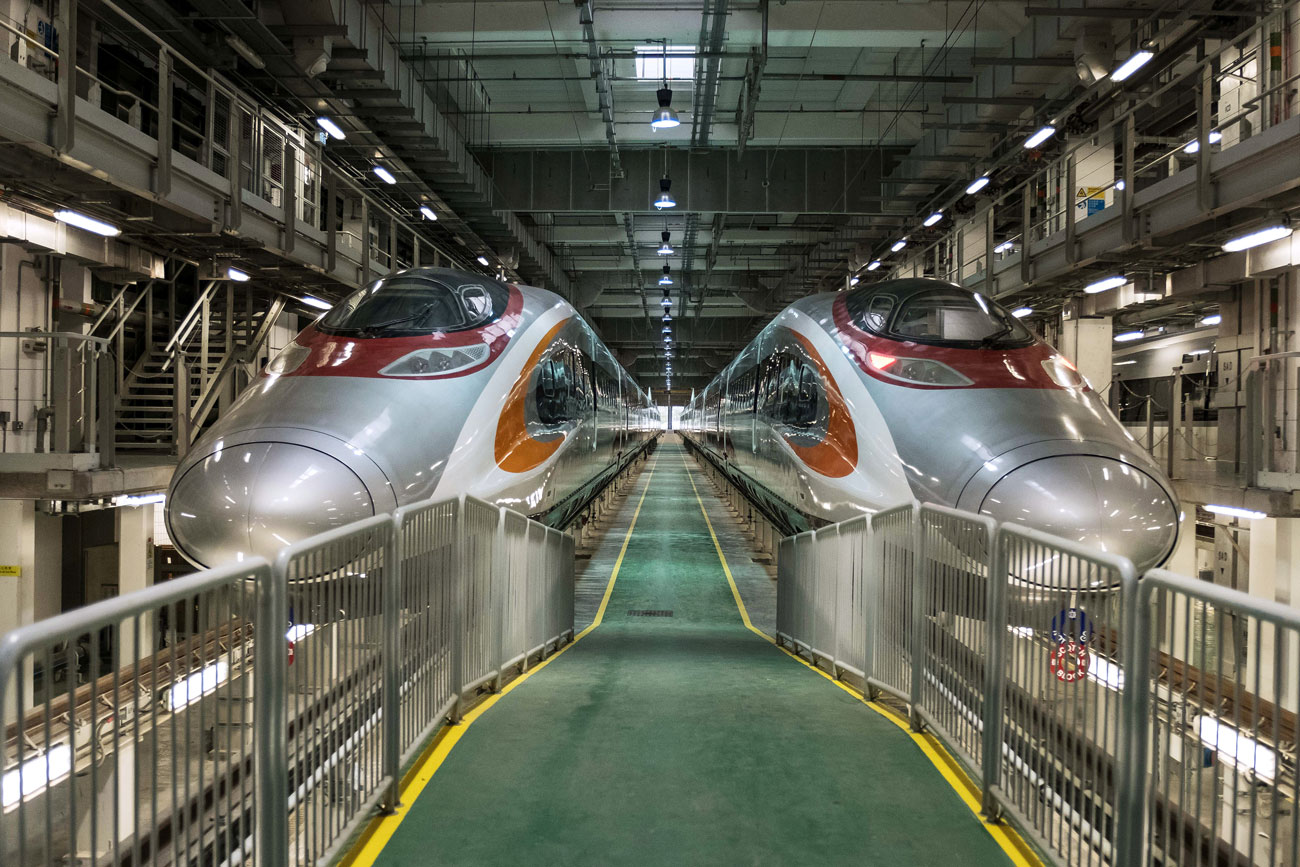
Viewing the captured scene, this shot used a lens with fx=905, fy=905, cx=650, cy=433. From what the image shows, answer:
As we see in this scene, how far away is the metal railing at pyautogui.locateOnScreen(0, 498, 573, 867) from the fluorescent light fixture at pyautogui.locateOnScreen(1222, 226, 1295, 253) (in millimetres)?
7648

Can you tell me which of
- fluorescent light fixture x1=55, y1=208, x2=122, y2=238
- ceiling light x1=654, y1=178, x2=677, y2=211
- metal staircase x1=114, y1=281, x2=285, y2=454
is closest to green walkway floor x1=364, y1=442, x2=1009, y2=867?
fluorescent light fixture x1=55, y1=208, x2=122, y2=238

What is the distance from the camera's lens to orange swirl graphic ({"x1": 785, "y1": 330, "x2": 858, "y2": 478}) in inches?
291

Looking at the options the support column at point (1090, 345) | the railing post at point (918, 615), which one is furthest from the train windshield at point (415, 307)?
the support column at point (1090, 345)

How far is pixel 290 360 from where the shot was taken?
271 inches

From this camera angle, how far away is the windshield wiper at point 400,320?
23.5 ft

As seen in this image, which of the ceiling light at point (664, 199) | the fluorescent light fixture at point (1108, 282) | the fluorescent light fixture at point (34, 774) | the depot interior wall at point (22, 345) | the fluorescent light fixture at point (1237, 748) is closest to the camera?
the fluorescent light fixture at point (34, 774)

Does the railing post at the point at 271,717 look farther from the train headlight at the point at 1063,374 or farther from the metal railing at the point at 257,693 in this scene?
the train headlight at the point at 1063,374

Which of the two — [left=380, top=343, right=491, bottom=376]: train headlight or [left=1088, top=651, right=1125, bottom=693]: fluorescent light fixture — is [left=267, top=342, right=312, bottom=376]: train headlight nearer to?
[left=380, top=343, right=491, bottom=376]: train headlight

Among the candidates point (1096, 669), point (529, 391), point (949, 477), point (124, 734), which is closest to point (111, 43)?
point (529, 391)

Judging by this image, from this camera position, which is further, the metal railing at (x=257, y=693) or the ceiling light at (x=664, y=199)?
the ceiling light at (x=664, y=199)

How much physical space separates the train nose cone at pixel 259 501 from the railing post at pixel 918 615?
3087mm

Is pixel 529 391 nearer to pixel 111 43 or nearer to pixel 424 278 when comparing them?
pixel 424 278

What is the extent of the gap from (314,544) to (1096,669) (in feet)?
7.88

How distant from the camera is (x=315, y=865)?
2.84 metres
